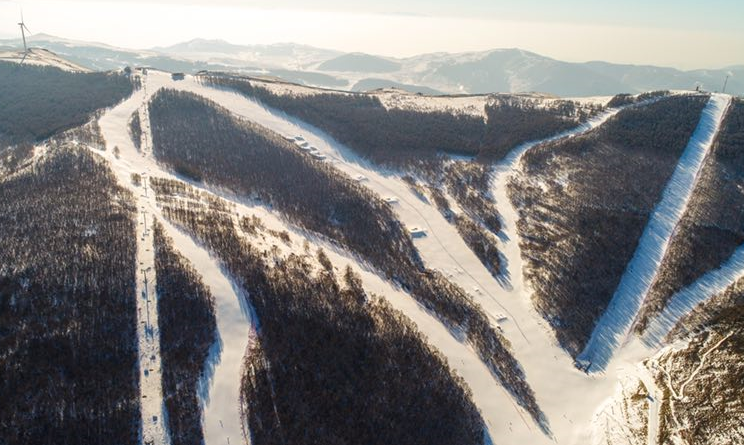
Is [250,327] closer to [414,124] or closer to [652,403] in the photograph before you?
[652,403]

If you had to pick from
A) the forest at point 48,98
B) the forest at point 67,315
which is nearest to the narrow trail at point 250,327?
the forest at point 67,315

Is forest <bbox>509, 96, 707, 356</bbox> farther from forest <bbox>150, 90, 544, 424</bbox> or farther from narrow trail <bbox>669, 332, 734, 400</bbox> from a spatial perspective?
narrow trail <bbox>669, 332, 734, 400</bbox>

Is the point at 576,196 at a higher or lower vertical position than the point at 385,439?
higher

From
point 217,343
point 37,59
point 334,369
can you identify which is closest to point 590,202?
point 334,369

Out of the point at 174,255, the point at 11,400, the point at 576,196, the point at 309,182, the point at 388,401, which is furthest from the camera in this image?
the point at 309,182

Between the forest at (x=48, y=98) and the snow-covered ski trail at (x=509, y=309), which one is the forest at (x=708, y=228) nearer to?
the snow-covered ski trail at (x=509, y=309)

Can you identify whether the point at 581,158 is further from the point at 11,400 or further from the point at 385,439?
the point at 11,400

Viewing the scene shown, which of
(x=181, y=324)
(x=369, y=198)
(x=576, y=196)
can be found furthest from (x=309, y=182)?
(x=576, y=196)
